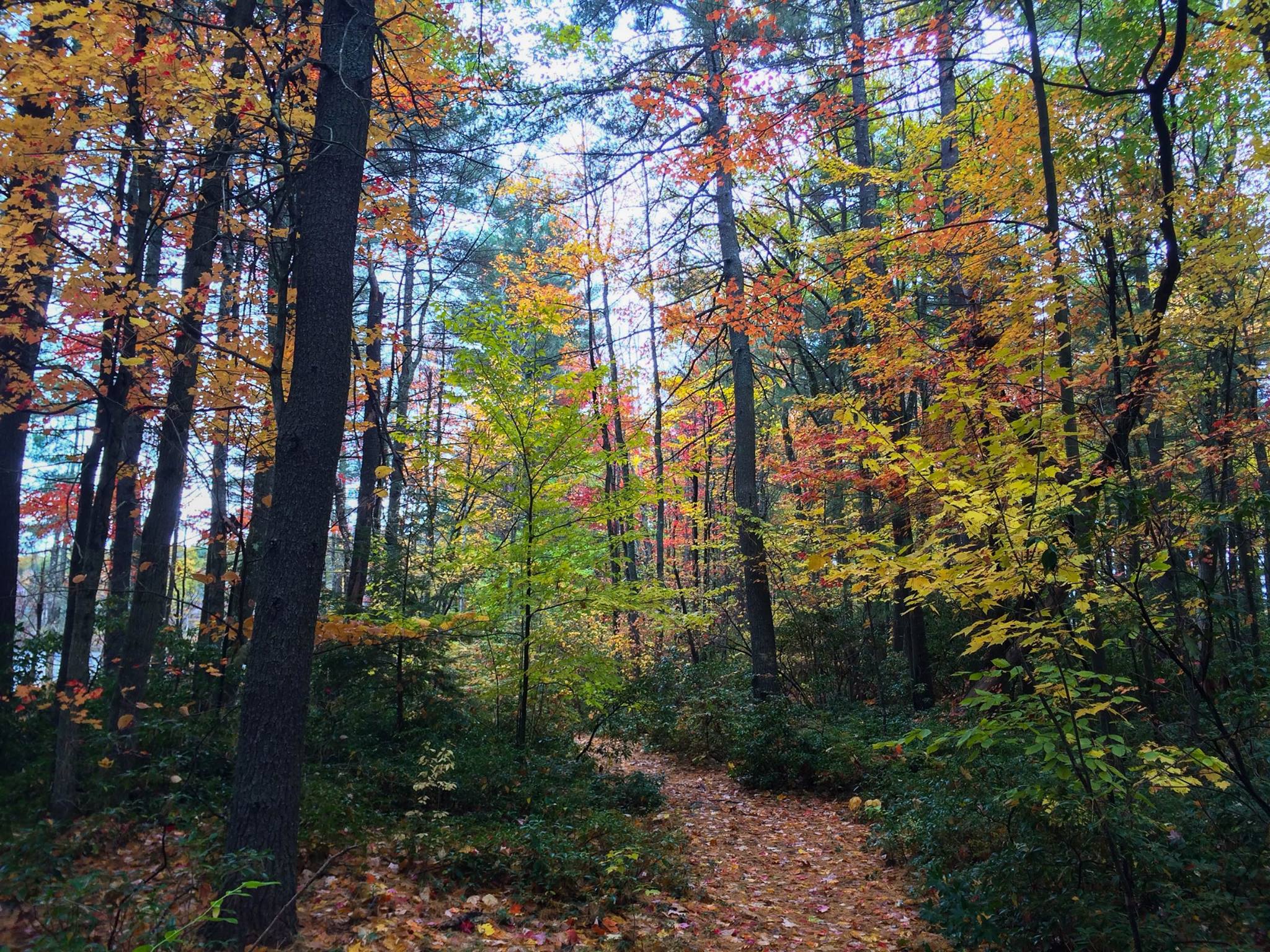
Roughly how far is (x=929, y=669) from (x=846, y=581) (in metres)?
2.50

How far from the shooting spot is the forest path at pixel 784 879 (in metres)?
4.49

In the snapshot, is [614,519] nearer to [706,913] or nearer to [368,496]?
[706,913]

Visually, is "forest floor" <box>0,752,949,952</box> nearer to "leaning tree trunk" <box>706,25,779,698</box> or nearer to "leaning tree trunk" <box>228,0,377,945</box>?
"leaning tree trunk" <box>228,0,377,945</box>

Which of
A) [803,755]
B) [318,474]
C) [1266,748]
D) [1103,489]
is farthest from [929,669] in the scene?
[318,474]

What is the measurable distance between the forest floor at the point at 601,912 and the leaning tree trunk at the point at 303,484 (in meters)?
0.32

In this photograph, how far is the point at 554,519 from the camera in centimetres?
832

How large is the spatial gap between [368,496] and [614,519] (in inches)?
247

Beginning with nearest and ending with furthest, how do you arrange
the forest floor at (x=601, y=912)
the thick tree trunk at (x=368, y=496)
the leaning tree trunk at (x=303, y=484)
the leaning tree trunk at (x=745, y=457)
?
the leaning tree trunk at (x=303, y=484) < the forest floor at (x=601, y=912) < the thick tree trunk at (x=368, y=496) < the leaning tree trunk at (x=745, y=457)

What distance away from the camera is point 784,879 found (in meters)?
5.76

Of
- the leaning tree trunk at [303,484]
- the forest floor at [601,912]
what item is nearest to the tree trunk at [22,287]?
the leaning tree trunk at [303,484]

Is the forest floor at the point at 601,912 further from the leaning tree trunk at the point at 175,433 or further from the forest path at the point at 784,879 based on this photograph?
the leaning tree trunk at the point at 175,433

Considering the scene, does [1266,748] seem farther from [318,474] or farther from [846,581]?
[846,581]

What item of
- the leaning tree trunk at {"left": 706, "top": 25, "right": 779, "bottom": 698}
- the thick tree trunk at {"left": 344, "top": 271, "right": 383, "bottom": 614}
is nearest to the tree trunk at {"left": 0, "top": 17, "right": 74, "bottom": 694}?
the thick tree trunk at {"left": 344, "top": 271, "right": 383, "bottom": 614}

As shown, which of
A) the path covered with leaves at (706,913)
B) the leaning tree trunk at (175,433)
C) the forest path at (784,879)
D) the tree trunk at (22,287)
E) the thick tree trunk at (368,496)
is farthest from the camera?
the thick tree trunk at (368,496)
